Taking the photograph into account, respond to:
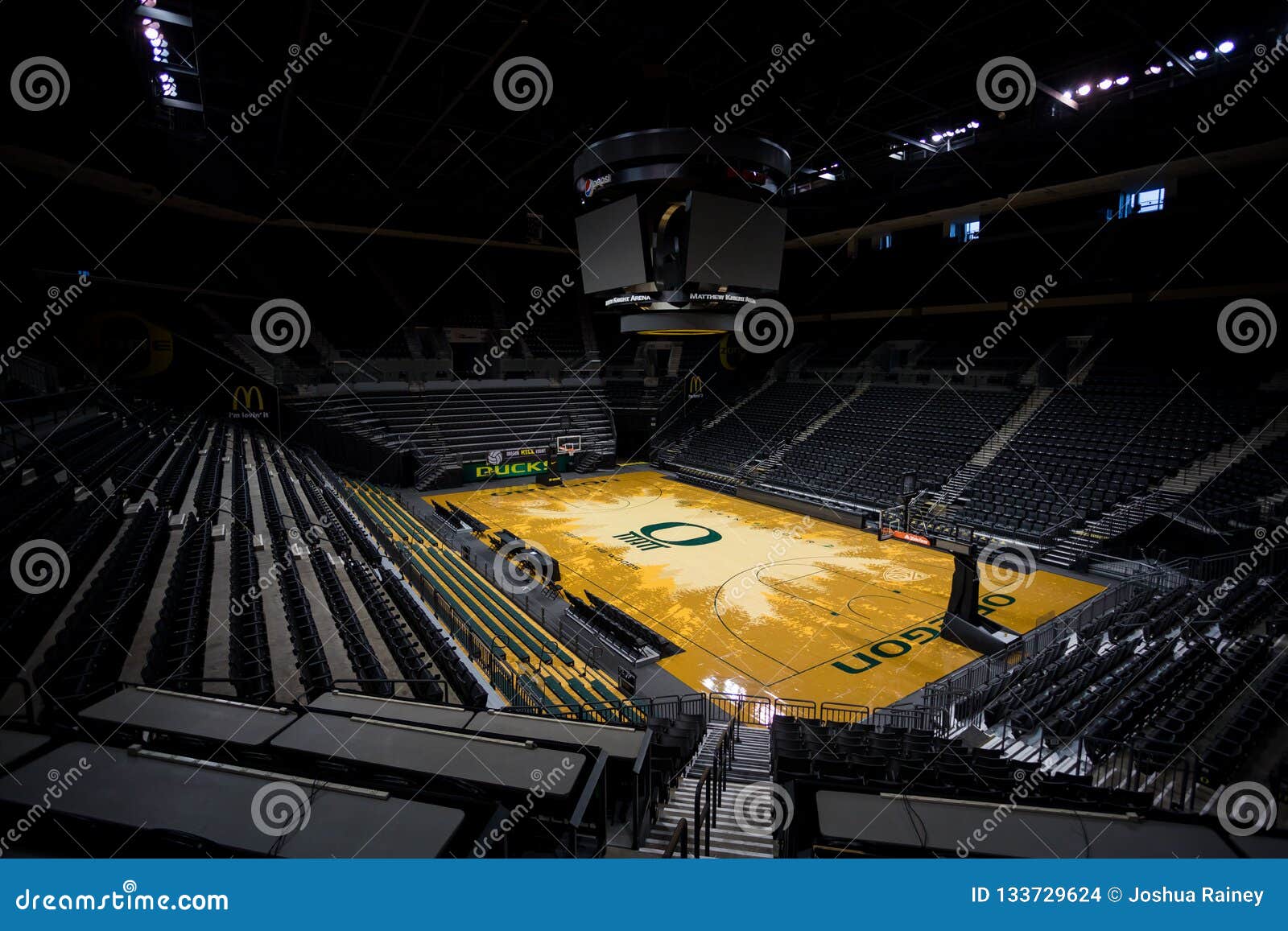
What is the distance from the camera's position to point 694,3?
420 inches

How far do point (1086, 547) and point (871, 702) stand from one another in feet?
33.2

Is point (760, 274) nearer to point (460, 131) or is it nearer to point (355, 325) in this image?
point (460, 131)

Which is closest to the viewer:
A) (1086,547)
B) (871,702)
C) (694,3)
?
(871,702)

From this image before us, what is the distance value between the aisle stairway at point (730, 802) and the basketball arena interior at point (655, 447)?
0.33ft

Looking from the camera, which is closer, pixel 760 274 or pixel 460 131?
pixel 760 274

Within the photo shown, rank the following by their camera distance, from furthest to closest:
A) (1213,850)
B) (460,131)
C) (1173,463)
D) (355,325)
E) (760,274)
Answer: (355,325) < (460,131) < (1173,463) < (760,274) < (1213,850)

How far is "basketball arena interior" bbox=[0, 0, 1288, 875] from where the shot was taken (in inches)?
155

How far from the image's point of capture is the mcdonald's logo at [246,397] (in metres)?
26.4

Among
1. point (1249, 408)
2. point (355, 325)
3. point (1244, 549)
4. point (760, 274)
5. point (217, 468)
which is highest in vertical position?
point (355, 325)

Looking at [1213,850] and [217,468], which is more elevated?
[217,468]

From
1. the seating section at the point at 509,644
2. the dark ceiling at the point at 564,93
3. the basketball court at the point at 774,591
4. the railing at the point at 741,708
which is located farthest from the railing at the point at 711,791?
the dark ceiling at the point at 564,93

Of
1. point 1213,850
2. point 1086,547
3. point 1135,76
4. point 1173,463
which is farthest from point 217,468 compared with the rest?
point 1135,76

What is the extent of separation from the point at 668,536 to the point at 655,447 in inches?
553

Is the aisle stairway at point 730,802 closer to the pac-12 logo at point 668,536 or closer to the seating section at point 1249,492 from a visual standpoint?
the pac-12 logo at point 668,536
